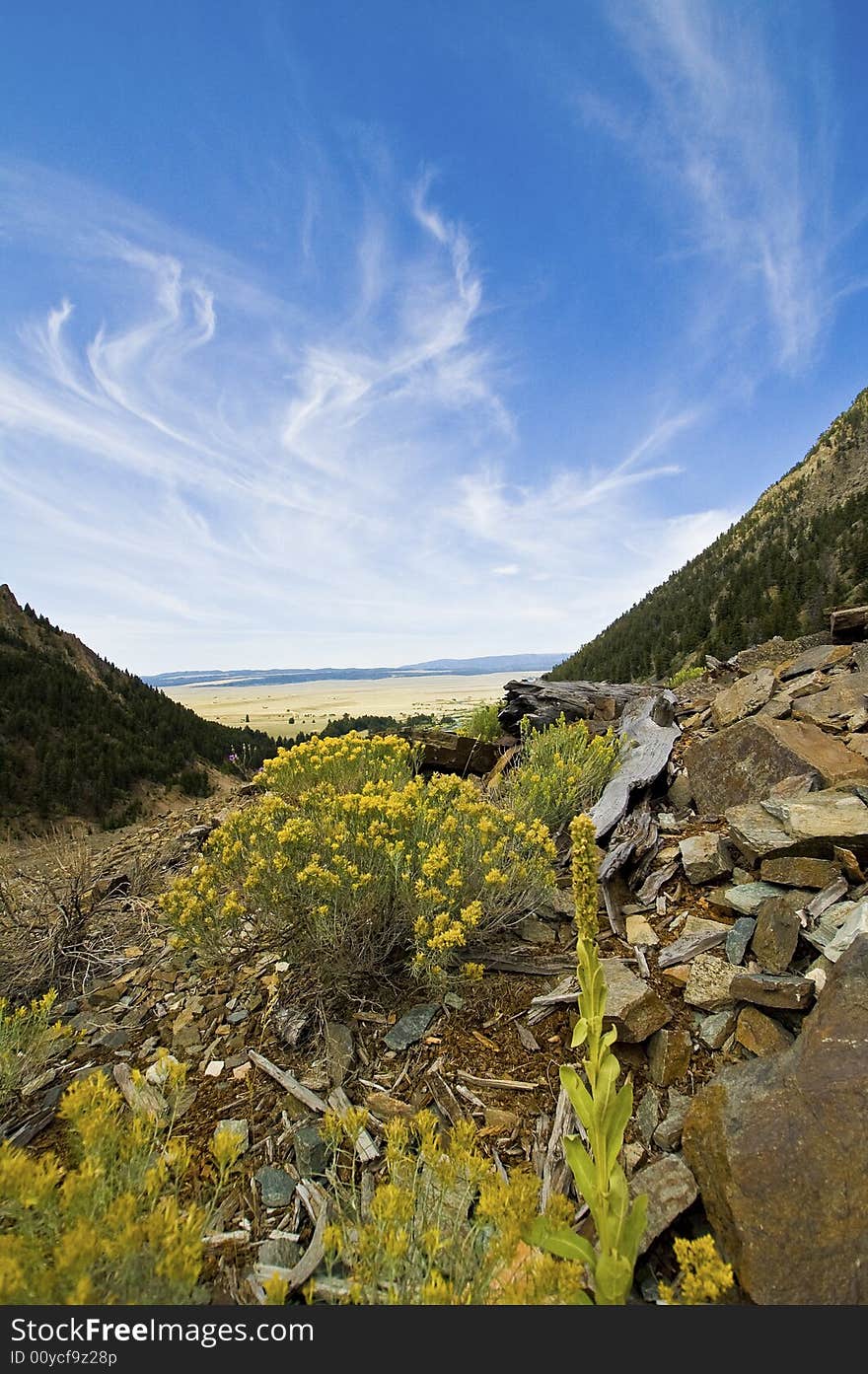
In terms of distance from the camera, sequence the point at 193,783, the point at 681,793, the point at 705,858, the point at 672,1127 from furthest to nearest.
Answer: the point at 193,783, the point at 681,793, the point at 705,858, the point at 672,1127

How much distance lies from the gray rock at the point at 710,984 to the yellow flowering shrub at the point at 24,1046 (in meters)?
3.21

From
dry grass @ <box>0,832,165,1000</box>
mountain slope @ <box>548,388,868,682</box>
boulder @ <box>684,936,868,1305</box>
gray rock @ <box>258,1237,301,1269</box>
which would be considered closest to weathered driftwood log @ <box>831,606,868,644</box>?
boulder @ <box>684,936,868,1305</box>

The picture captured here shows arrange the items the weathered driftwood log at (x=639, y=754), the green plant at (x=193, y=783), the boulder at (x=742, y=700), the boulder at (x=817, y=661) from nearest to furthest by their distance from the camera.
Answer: the weathered driftwood log at (x=639, y=754) → the boulder at (x=742, y=700) → the boulder at (x=817, y=661) → the green plant at (x=193, y=783)

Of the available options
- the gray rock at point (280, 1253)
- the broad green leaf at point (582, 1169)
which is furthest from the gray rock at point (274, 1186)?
the broad green leaf at point (582, 1169)

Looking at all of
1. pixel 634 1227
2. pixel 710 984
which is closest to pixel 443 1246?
pixel 634 1227

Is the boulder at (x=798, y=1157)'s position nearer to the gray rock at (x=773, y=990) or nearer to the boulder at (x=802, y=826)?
the gray rock at (x=773, y=990)

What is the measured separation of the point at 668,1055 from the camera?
2650mm

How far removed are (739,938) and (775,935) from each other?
23 centimetres

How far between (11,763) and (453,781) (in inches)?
769

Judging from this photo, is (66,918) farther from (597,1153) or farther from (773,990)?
(773,990)

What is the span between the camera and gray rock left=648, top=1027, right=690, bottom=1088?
2600 mm

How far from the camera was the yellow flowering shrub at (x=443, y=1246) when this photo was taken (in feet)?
4.94

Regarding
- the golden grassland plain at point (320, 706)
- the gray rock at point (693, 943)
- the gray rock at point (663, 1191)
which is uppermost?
the gray rock at point (693, 943)

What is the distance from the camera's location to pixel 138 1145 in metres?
1.80
